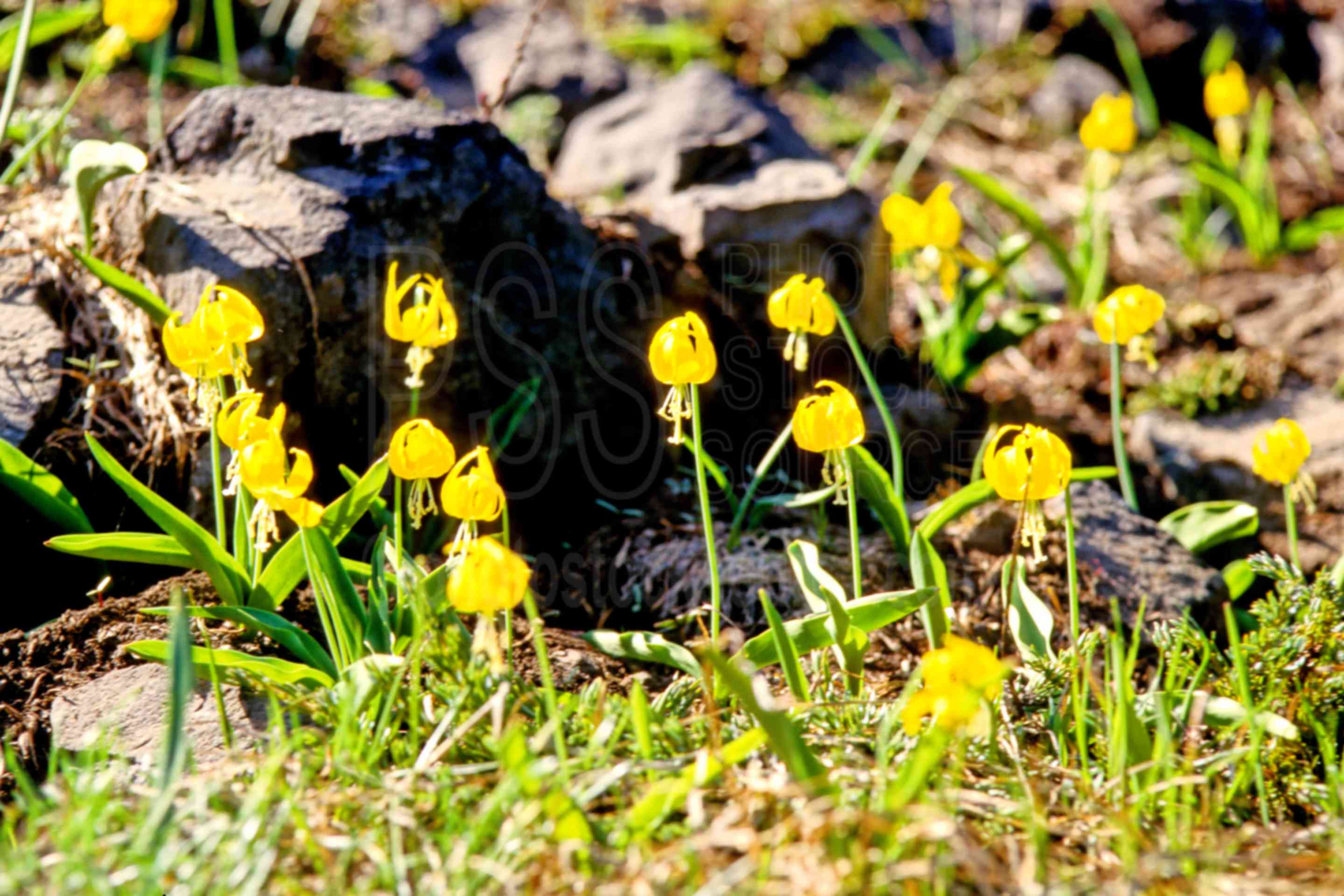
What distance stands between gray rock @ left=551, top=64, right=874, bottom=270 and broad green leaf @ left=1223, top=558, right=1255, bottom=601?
143 cm

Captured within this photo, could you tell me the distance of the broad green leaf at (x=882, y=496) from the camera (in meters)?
2.41

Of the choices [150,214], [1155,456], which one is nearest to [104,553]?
[150,214]

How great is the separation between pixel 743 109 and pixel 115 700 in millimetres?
2788

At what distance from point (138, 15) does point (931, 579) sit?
229cm

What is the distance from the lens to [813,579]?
222 centimetres

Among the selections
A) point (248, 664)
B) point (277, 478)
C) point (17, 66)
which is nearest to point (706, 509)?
point (277, 478)

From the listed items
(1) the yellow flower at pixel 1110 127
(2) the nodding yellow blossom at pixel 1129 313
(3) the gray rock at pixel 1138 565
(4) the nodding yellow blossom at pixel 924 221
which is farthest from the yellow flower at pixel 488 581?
(1) the yellow flower at pixel 1110 127

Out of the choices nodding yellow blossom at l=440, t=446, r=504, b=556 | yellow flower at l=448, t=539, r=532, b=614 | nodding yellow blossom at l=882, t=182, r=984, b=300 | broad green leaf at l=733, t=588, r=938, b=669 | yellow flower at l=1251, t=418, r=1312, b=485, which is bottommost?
broad green leaf at l=733, t=588, r=938, b=669

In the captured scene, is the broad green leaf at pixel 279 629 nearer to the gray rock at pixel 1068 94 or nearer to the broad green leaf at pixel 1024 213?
the broad green leaf at pixel 1024 213

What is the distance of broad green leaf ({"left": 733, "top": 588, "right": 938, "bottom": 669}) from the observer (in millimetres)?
1979

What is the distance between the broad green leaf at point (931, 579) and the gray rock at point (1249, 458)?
4.96 ft

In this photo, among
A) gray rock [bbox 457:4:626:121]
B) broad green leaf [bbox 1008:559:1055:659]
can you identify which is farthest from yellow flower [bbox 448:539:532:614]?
gray rock [bbox 457:4:626:121]

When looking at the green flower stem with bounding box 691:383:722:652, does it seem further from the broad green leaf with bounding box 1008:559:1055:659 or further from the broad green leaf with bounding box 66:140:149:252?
the broad green leaf with bounding box 66:140:149:252

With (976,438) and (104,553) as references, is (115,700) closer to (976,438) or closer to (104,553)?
(104,553)
